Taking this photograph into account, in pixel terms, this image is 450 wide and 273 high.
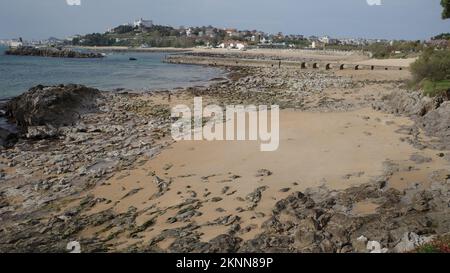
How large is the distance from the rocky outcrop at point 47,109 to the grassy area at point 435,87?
2150cm

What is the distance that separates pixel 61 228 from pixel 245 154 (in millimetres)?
7526

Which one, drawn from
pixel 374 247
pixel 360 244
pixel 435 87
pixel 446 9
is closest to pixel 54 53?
pixel 446 9

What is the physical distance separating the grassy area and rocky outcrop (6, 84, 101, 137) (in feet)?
70.5

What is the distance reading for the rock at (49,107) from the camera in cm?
2324

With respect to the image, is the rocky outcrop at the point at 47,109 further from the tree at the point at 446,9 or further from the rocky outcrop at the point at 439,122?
the tree at the point at 446,9

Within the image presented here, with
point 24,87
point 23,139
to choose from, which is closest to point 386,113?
point 23,139

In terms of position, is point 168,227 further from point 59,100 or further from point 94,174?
point 59,100

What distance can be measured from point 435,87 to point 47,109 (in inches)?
947

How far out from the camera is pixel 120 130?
20.9m

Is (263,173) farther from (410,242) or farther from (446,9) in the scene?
(446,9)

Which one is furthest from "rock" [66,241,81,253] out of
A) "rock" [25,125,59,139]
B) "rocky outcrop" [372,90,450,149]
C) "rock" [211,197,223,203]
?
"rocky outcrop" [372,90,450,149]

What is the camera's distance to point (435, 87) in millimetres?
22172
